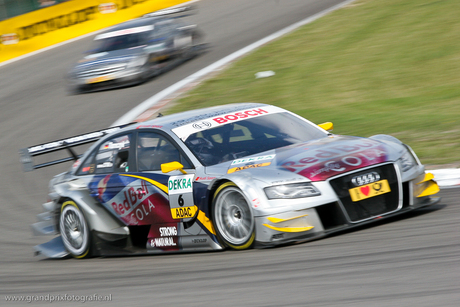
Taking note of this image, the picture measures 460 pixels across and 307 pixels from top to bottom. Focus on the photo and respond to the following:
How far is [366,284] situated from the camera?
3990 millimetres

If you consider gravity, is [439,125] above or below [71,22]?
below

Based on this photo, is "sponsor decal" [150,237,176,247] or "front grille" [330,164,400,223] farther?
"sponsor decal" [150,237,176,247]

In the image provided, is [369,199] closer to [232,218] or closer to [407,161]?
[407,161]

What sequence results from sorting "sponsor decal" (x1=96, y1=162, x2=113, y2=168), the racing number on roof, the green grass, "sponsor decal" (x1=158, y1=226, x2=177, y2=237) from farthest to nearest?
the green grass, "sponsor decal" (x1=96, y1=162, x2=113, y2=168), "sponsor decal" (x1=158, y1=226, x2=177, y2=237), the racing number on roof

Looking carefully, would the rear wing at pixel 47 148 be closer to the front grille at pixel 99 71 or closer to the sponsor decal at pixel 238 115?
the sponsor decal at pixel 238 115

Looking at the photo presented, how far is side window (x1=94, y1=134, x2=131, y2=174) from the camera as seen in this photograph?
21.4 ft

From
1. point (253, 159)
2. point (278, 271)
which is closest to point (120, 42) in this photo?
point (253, 159)

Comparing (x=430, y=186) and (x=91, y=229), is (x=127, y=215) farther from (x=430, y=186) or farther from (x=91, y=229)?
(x=430, y=186)

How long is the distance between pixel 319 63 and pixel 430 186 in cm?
900

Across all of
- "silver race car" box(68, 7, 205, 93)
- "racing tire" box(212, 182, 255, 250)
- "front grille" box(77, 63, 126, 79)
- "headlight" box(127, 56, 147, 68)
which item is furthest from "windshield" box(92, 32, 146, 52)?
"racing tire" box(212, 182, 255, 250)

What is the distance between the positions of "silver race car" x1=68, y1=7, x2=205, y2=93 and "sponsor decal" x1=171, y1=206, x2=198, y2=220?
35.6 ft

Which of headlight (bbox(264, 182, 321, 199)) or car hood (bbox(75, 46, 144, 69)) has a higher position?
car hood (bbox(75, 46, 144, 69))

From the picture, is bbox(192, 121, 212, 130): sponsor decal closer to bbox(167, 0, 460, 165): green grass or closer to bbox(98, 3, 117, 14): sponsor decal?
bbox(167, 0, 460, 165): green grass

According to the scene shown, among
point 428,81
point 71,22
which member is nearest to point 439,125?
point 428,81
